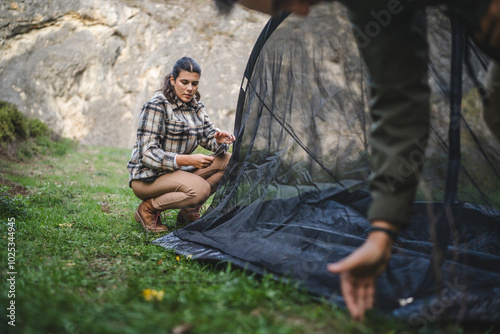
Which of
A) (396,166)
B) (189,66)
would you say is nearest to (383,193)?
(396,166)

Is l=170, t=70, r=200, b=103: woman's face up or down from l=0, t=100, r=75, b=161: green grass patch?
up

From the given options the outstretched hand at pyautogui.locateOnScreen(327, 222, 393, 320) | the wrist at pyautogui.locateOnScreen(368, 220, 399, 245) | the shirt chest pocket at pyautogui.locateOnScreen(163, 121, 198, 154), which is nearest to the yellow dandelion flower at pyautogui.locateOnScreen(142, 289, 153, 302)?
the outstretched hand at pyautogui.locateOnScreen(327, 222, 393, 320)

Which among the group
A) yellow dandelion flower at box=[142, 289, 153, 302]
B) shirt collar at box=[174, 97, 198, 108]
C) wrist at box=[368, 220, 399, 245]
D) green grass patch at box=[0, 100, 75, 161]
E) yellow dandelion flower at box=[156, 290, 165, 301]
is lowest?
green grass patch at box=[0, 100, 75, 161]

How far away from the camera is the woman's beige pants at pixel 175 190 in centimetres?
276

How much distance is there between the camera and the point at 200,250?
214 cm

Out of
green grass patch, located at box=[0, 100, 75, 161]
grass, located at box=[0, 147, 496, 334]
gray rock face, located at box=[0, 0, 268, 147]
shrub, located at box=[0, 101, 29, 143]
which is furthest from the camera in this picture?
gray rock face, located at box=[0, 0, 268, 147]

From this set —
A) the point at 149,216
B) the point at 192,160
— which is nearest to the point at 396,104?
the point at 192,160

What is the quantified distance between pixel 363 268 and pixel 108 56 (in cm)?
1321

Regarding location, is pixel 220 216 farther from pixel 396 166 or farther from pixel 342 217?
pixel 396 166

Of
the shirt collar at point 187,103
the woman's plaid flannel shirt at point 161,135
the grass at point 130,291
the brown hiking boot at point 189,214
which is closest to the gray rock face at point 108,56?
the shirt collar at point 187,103

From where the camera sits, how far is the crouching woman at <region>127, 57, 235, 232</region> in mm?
2740

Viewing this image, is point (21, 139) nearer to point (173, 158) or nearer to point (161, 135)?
point (161, 135)

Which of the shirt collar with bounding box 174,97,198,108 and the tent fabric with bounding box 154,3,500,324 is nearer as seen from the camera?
the tent fabric with bounding box 154,3,500,324

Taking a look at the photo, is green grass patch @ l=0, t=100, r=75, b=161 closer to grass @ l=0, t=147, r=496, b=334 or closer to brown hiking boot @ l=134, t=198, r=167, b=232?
grass @ l=0, t=147, r=496, b=334
